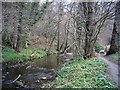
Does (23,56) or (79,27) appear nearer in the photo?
(79,27)

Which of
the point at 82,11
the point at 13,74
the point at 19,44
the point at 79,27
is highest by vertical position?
the point at 82,11

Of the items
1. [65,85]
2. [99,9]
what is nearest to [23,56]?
[99,9]

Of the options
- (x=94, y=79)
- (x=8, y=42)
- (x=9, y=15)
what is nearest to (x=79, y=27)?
(x=9, y=15)

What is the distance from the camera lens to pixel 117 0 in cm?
1844

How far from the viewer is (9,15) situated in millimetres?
22047

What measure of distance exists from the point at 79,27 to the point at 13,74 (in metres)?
7.86

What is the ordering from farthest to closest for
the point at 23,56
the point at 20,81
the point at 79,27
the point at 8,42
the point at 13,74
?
the point at 8,42
the point at 23,56
the point at 79,27
the point at 13,74
the point at 20,81

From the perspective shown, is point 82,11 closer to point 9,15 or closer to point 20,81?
point 9,15

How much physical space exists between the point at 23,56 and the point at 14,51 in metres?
1.80

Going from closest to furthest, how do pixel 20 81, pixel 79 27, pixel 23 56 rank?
pixel 20 81
pixel 79 27
pixel 23 56

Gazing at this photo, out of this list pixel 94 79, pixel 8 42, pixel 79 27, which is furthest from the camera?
pixel 8 42

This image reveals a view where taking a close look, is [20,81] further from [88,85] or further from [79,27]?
[79,27]

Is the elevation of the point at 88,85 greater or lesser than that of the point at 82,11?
lesser

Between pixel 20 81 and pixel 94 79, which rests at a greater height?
pixel 94 79
